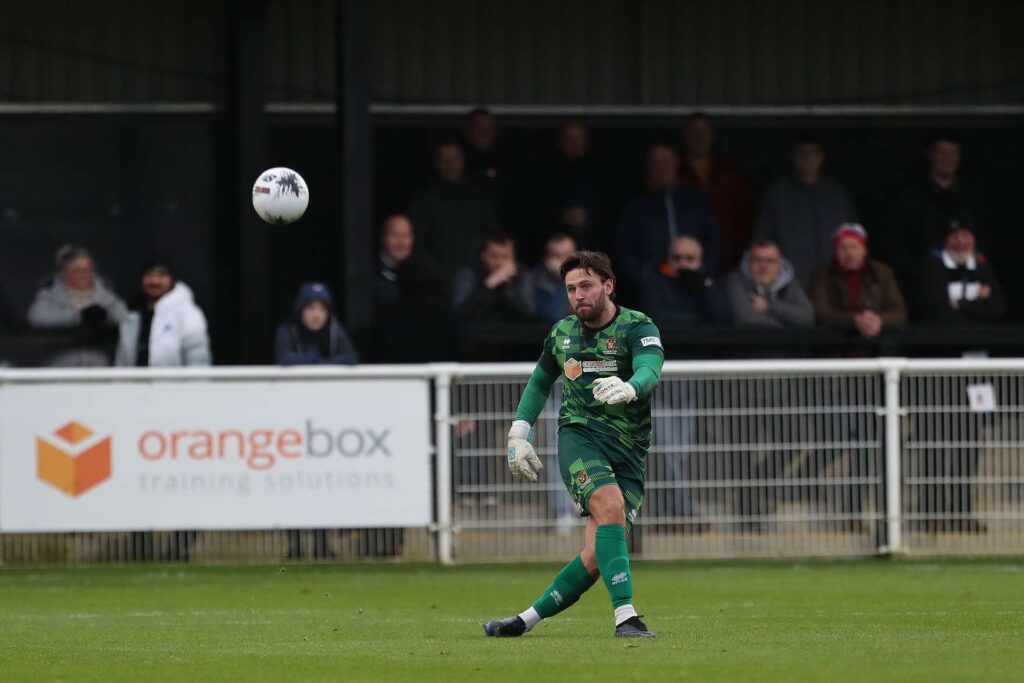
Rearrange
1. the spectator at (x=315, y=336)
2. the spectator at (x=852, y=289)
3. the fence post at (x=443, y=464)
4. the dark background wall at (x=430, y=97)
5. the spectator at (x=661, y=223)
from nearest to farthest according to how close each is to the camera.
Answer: the fence post at (x=443, y=464)
the spectator at (x=315, y=336)
the spectator at (x=852, y=289)
the spectator at (x=661, y=223)
the dark background wall at (x=430, y=97)

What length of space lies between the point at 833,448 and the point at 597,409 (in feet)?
18.7

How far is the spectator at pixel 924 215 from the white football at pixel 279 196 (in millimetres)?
6639

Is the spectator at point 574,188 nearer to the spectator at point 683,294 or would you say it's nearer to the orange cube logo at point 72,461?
the spectator at point 683,294

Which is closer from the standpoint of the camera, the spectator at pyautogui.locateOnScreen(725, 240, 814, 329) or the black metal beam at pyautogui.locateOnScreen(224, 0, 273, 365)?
the spectator at pyautogui.locateOnScreen(725, 240, 814, 329)

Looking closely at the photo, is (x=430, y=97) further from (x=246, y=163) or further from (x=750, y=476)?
(x=750, y=476)

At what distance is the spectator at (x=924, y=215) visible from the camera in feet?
55.2

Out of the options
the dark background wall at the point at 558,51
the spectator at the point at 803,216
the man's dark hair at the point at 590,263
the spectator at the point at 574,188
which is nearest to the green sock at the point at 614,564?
the man's dark hair at the point at 590,263

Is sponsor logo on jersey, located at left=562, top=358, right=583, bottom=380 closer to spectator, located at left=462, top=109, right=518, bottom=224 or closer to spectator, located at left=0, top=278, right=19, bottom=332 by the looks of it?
spectator, located at left=462, top=109, right=518, bottom=224

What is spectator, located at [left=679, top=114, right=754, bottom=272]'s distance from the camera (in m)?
17.5

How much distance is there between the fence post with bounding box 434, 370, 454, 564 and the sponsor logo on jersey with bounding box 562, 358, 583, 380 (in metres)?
5.11

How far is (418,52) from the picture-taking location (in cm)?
2008

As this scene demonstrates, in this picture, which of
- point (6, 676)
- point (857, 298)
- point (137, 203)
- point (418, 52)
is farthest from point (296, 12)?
point (6, 676)

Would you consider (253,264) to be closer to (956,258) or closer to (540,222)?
(540,222)

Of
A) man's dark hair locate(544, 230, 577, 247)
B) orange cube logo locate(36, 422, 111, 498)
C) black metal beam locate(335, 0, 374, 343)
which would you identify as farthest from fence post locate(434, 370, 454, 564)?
orange cube logo locate(36, 422, 111, 498)
